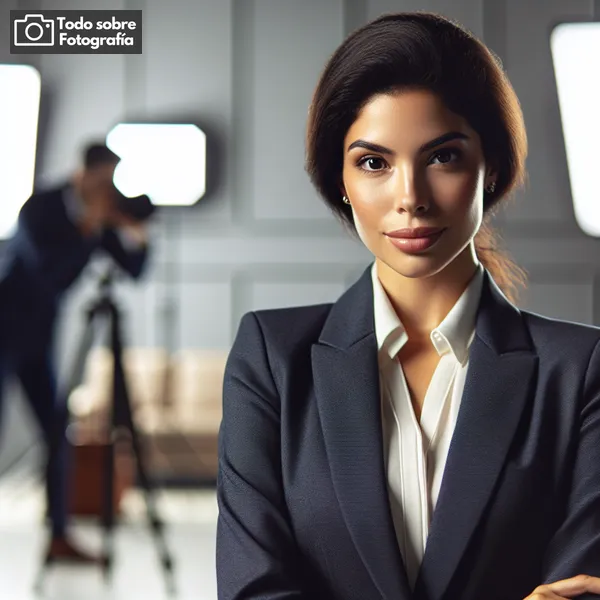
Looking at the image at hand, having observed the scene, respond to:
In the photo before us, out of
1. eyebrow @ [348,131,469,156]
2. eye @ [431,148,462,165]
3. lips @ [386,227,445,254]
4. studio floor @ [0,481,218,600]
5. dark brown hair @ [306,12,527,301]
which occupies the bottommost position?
studio floor @ [0,481,218,600]

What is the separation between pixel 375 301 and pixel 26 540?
336cm

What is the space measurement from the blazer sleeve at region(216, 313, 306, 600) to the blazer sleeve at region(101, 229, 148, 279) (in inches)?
88.3

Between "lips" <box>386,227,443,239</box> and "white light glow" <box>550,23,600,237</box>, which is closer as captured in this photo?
"lips" <box>386,227,443,239</box>

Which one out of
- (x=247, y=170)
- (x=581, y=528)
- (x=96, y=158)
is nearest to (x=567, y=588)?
(x=581, y=528)

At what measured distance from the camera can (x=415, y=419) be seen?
0.88 meters

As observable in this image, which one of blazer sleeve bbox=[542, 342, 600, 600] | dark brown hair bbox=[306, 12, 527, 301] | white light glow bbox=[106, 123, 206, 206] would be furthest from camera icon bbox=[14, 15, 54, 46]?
white light glow bbox=[106, 123, 206, 206]

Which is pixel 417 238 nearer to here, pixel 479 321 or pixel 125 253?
pixel 479 321

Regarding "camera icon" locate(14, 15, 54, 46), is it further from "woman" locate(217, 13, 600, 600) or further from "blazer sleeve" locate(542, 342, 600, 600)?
"blazer sleeve" locate(542, 342, 600, 600)

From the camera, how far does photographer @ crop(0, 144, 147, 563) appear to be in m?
3.18

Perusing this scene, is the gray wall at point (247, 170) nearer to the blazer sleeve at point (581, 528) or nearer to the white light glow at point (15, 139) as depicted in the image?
the white light glow at point (15, 139)

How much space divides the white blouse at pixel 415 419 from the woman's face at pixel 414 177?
6cm

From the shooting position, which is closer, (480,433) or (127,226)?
(480,433)

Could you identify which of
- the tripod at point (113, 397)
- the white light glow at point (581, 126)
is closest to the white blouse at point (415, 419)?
the tripod at point (113, 397)

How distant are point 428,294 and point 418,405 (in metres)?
0.11
